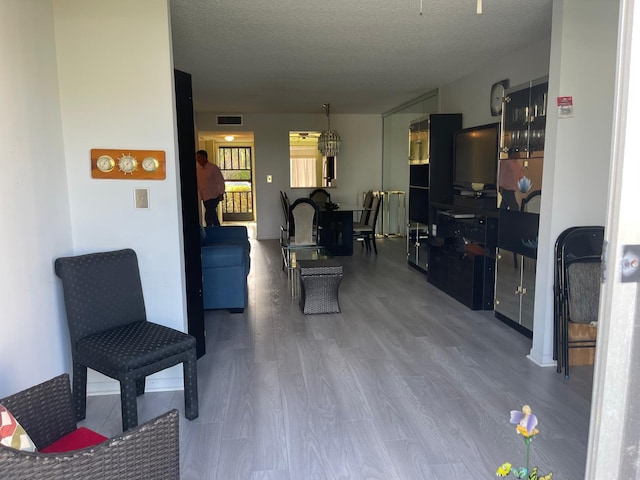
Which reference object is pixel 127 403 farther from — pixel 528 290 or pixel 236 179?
pixel 236 179

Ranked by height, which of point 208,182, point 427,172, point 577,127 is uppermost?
point 577,127

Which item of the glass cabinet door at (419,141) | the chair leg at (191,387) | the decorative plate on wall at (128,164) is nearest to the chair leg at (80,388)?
the chair leg at (191,387)

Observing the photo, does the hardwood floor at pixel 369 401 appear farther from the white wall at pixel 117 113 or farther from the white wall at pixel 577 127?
the white wall at pixel 117 113

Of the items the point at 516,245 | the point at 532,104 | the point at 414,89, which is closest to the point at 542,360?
the point at 516,245

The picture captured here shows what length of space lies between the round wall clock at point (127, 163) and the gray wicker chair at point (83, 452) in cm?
140

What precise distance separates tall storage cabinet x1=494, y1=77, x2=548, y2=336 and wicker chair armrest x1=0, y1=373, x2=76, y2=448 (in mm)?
3142

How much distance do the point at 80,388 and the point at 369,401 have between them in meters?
1.56

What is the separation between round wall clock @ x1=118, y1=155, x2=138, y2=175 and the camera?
8.63ft

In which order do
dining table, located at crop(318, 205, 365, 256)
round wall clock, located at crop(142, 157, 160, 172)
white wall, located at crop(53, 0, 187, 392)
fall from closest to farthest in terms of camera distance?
white wall, located at crop(53, 0, 187, 392)
round wall clock, located at crop(142, 157, 160, 172)
dining table, located at crop(318, 205, 365, 256)

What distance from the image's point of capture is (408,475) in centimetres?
200

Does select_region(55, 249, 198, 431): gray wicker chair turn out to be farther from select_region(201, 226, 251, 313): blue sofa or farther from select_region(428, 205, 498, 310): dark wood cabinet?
select_region(428, 205, 498, 310): dark wood cabinet

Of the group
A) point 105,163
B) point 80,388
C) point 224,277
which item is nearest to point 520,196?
point 224,277

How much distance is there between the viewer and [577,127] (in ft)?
9.62

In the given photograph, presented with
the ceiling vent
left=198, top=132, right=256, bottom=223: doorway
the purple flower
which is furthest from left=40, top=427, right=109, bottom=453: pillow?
left=198, top=132, right=256, bottom=223: doorway
